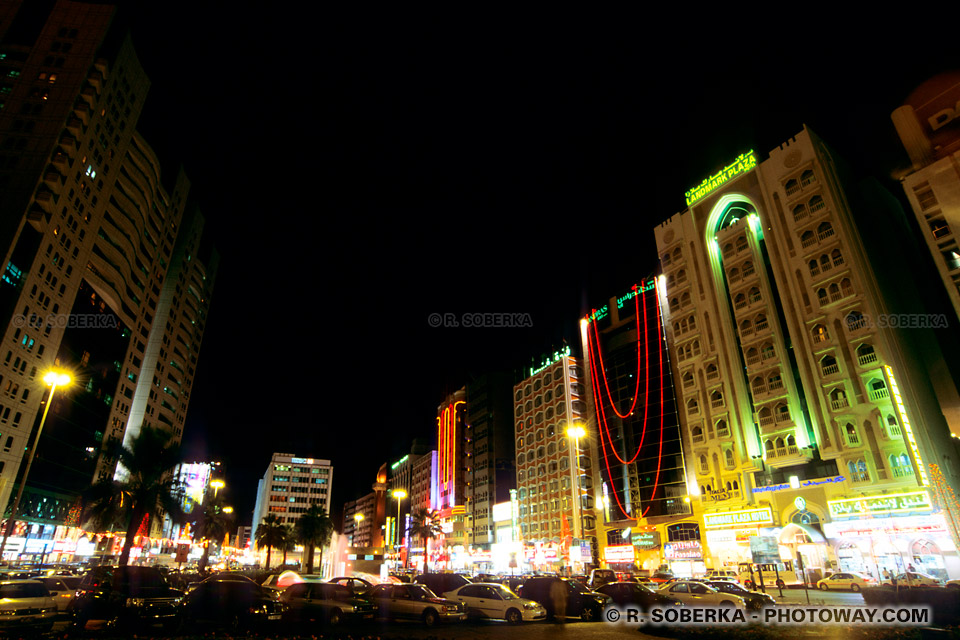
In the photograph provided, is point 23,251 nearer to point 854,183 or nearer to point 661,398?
point 661,398

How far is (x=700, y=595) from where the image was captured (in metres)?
24.4

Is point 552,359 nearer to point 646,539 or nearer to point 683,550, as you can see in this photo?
point 646,539

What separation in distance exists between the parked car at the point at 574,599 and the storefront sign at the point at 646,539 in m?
44.3

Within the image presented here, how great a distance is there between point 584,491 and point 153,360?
90.8 meters

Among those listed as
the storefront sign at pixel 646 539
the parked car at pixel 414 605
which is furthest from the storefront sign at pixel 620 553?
the parked car at pixel 414 605

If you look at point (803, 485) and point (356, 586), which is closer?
point (356, 586)

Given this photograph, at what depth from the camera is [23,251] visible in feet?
213

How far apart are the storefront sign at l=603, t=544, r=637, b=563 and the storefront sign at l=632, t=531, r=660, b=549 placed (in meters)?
1.16

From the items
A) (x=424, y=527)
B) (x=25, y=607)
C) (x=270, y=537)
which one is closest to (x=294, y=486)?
Result: (x=270, y=537)

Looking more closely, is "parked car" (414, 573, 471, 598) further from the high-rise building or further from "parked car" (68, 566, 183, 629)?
the high-rise building

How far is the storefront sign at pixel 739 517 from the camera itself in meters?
49.8

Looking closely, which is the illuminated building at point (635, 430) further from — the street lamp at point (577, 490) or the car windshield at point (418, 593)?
the car windshield at point (418, 593)

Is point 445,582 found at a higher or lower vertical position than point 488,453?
lower

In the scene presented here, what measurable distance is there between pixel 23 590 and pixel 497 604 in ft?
57.6
